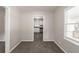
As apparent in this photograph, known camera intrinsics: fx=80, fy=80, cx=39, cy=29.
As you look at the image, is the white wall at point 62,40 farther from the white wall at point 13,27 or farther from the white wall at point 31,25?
the white wall at point 13,27

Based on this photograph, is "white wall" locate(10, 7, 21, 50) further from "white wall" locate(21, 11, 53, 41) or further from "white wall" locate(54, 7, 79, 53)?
"white wall" locate(54, 7, 79, 53)

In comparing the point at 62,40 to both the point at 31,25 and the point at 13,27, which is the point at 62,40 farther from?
the point at 31,25

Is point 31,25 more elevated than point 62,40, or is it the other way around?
point 31,25

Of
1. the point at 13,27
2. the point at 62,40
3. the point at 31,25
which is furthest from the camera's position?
the point at 31,25

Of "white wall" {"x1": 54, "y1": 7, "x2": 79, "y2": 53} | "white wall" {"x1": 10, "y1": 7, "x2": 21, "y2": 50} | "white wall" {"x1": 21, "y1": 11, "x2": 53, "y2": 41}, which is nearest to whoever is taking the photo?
"white wall" {"x1": 54, "y1": 7, "x2": 79, "y2": 53}

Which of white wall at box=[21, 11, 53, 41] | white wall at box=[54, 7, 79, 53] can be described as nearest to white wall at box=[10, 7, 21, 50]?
white wall at box=[21, 11, 53, 41]

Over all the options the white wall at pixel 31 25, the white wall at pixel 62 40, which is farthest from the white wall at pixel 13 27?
the white wall at pixel 62 40

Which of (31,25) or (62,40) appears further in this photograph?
(31,25)

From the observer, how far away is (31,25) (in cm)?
606

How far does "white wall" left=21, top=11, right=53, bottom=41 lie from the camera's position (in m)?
5.98

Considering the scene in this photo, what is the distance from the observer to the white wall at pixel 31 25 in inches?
235

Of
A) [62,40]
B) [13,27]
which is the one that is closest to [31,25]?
[13,27]
